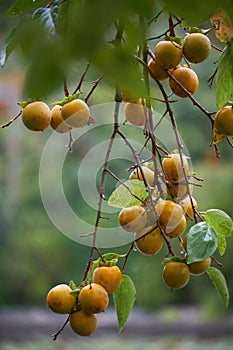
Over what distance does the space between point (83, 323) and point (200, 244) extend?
10 cm

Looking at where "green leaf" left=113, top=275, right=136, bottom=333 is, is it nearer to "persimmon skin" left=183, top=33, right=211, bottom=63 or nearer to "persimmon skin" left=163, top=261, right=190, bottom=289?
"persimmon skin" left=163, top=261, right=190, bottom=289

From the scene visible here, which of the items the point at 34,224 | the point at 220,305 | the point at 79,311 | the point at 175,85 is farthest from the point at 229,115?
the point at 34,224

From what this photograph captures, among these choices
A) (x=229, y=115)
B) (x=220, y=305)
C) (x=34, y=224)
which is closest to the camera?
(x=229, y=115)

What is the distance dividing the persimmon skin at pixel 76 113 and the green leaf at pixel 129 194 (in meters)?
0.07

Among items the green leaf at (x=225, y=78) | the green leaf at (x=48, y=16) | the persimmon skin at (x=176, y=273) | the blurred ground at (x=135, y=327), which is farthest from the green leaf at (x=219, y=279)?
the blurred ground at (x=135, y=327)

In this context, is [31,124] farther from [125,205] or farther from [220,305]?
[220,305]

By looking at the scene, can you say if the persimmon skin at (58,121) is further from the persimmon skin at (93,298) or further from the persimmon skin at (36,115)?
the persimmon skin at (93,298)

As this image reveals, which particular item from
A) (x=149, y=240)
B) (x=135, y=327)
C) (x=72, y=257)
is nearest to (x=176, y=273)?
(x=149, y=240)

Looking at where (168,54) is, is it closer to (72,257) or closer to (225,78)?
(225,78)

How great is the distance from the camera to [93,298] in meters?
0.39

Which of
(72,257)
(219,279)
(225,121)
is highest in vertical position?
(225,121)

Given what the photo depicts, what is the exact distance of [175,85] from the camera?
43 centimetres

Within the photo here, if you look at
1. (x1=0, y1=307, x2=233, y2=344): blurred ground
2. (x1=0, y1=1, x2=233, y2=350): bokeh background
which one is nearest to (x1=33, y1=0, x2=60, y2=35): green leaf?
(x1=0, y1=1, x2=233, y2=350): bokeh background

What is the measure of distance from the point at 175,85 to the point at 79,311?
18 centimetres
